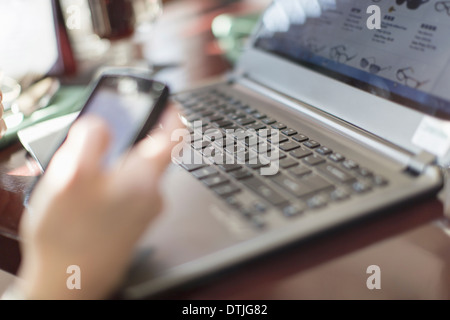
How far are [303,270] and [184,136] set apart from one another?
23 centimetres

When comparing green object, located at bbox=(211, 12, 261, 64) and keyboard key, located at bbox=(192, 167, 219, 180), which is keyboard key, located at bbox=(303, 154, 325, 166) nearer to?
keyboard key, located at bbox=(192, 167, 219, 180)

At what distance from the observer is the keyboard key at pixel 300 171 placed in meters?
0.39

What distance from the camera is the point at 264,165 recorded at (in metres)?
0.42

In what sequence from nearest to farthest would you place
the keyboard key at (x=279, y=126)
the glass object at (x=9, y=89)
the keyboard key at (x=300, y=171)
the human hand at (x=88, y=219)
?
1. the human hand at (x=88, y=219)
2. the keyboard key at (x=300, y=171)
3. the keyboard key at (x=279, y=126)
4. the glass object at (x=9, y=89)

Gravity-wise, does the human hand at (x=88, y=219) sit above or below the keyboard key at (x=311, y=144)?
above

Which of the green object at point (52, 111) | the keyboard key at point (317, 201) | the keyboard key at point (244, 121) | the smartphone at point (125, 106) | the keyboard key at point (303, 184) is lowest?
the green object at point (52, 111)

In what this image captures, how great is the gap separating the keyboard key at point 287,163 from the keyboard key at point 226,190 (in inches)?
2.4

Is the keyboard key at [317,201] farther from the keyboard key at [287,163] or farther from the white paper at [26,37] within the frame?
the white paper at [26,37]

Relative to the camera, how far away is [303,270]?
0.33 meters

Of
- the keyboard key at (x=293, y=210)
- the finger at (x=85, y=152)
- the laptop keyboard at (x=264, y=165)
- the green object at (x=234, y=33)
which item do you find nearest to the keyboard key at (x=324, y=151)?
the laptop keyboard at (x=264, y=165)

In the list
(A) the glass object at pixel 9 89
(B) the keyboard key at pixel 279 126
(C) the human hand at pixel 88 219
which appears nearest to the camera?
(C) the human hand at pixel 88 219

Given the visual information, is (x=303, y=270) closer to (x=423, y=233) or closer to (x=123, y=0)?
(x=423, y=233)

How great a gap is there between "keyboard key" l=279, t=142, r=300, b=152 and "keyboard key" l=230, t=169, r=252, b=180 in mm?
62

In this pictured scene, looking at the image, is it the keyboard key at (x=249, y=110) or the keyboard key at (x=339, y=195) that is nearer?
the keyboard key at (x=339, y=195)
